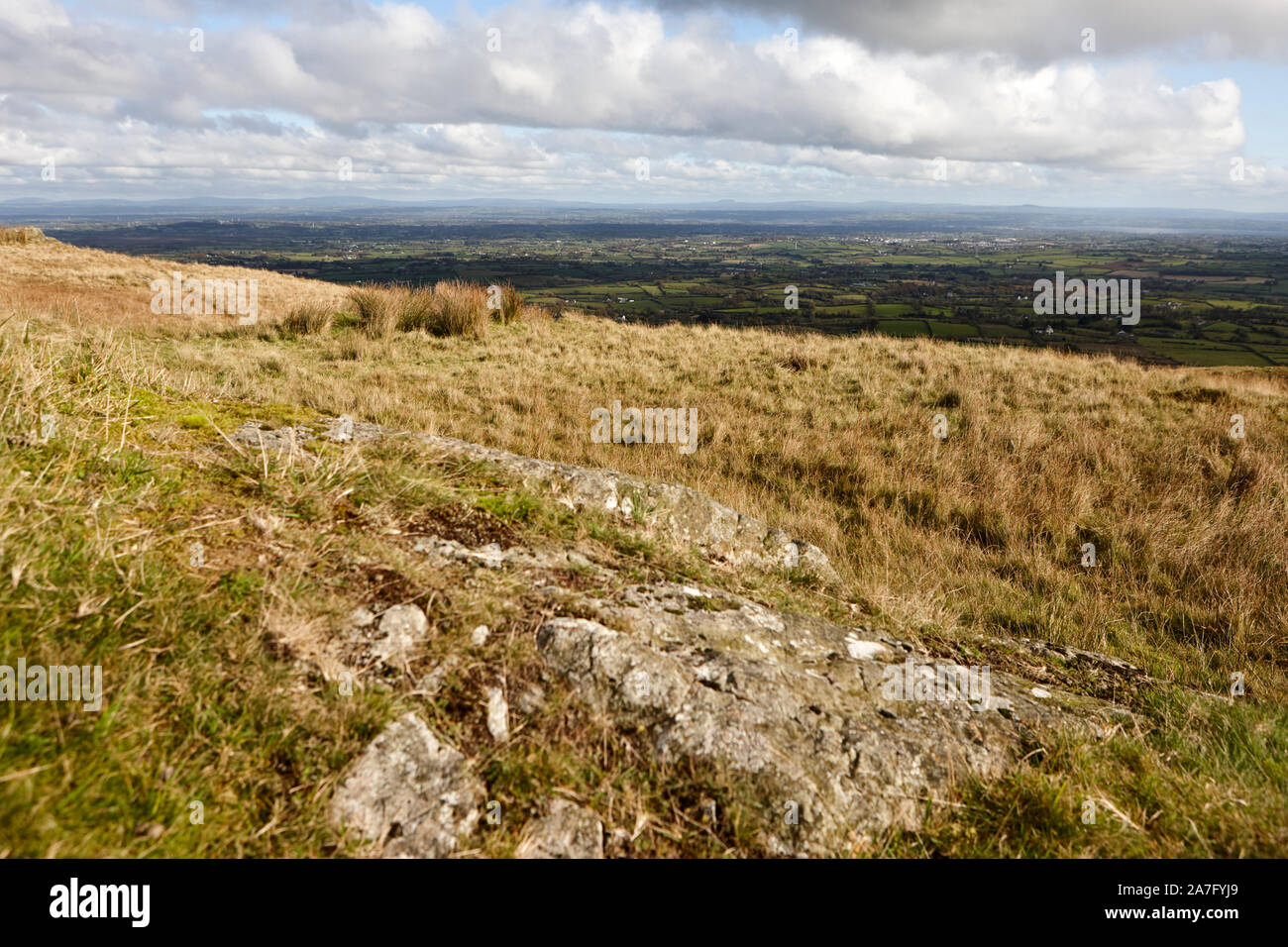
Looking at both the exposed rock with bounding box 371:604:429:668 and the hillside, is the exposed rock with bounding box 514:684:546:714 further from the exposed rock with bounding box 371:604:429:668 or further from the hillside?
the exposed rock with bounding box 371:604:429:668

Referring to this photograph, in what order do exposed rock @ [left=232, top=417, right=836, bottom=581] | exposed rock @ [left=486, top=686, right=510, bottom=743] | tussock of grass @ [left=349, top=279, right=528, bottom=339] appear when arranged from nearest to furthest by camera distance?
exposed rock @ [left=486, top=686, right=510, bottom=743], exposed rock @ [left=232, top=417, right=836, bottom=581], tussock of grass @ [left=349, top=279, right=528, bottom=339]

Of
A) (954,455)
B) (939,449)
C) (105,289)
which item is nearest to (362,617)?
(954,455)

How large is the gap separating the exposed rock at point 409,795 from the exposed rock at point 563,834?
0.56 feet

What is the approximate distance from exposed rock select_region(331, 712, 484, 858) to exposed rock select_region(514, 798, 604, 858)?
0.17m

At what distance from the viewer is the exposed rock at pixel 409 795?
164cm

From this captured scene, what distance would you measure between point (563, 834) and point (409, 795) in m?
0.45

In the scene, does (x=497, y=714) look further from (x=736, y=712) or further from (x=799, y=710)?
(x=799, y=710)

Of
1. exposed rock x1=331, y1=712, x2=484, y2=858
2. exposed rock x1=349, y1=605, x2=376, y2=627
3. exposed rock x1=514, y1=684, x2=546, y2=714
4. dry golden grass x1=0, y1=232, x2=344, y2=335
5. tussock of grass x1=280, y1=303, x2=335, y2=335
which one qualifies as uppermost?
dry golden grass x1=0, y1=232, x2=344, y2=335

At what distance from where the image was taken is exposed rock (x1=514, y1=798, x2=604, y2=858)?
1697mm

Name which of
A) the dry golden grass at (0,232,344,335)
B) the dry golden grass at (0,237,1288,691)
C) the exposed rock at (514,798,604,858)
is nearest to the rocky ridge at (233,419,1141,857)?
the exposed rock at (514,798,604,858)

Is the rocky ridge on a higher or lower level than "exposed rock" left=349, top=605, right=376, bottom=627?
lower

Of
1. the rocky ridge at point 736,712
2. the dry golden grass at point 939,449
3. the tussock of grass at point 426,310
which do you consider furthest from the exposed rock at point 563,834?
the tussock of grass at point 426,310

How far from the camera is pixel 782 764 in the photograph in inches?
80.4

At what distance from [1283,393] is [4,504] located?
18086 millimetres
